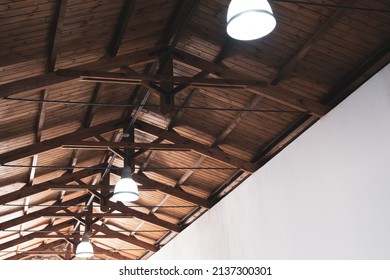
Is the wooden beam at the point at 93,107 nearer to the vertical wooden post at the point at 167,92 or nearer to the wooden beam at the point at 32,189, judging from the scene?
the vertical wooden post at the point at 167,92

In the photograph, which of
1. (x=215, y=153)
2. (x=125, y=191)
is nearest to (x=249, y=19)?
(x=125, y=191)

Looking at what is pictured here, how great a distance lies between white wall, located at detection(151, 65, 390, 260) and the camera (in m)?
5.09

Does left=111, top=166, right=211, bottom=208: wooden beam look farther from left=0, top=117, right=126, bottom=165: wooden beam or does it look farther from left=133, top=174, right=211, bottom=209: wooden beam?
left=0, top=117, right=126, bottom=165: wooden beam

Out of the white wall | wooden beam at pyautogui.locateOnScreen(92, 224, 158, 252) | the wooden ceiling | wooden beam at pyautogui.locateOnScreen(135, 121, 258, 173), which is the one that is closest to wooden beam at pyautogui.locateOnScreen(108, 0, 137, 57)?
the wooden ceiling

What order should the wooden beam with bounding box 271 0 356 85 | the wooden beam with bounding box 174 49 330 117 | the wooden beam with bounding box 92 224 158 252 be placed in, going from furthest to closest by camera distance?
the wooden beam with bounding box 92 224 158 252
the wooden beam with bounding box 174 49 330 117
the wooden beam with bounding box 271 0 356 85

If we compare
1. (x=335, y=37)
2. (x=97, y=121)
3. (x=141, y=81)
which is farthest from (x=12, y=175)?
(x=335, y=37)

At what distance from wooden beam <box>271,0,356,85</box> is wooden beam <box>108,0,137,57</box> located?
207 cm

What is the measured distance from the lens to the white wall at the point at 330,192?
5094 millimetres

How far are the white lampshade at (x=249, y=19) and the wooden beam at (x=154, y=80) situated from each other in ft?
10.1

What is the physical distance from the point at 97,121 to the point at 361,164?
4.79 metres

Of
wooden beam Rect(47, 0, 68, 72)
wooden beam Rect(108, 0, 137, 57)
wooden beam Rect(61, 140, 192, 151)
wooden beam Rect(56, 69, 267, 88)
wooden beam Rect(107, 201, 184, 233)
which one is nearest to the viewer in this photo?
wooden beam Rect(47, 0, 68, 72)

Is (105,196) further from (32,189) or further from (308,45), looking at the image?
(308,45)

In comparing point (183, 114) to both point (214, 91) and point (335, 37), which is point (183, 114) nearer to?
point (214, 91)

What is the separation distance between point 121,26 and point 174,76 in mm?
1002
